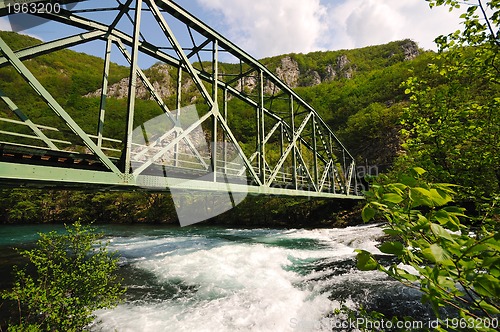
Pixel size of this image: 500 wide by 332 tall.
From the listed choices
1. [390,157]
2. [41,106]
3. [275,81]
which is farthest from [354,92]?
[41,106]

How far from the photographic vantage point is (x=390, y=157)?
39188 millimetres

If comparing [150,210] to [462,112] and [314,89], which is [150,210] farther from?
[314,89]

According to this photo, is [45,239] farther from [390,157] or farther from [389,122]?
[389,122]

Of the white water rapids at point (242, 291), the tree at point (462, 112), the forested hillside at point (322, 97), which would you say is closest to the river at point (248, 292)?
the white water rapids at point (242, 291)

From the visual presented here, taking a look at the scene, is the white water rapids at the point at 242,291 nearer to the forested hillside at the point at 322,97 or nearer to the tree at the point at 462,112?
the tree at the point at 462,112

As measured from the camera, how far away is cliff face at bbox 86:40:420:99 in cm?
11006

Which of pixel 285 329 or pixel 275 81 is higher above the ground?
pixel 275 81

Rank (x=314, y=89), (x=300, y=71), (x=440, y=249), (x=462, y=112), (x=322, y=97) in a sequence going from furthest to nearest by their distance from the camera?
1. (x=300, y=71)
2. (x=314, y=89)
3. (x=322, y=97)
4. (x=462, y=112)
5. (x=440, y=249)

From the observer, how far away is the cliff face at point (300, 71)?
11006cm

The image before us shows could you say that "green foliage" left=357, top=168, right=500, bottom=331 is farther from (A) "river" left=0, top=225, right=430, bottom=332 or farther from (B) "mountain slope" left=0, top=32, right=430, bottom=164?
(B) "mountain slope" left=0, top=32, right=430, bottom=164

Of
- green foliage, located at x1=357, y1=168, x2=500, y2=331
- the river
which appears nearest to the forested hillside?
green foliage, located at x1=357, y1=168, x2=500, y2=331

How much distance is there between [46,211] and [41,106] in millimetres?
48616

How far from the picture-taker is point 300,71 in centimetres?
12988

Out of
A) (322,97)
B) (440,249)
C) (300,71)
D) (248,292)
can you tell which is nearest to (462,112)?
(440,249)
